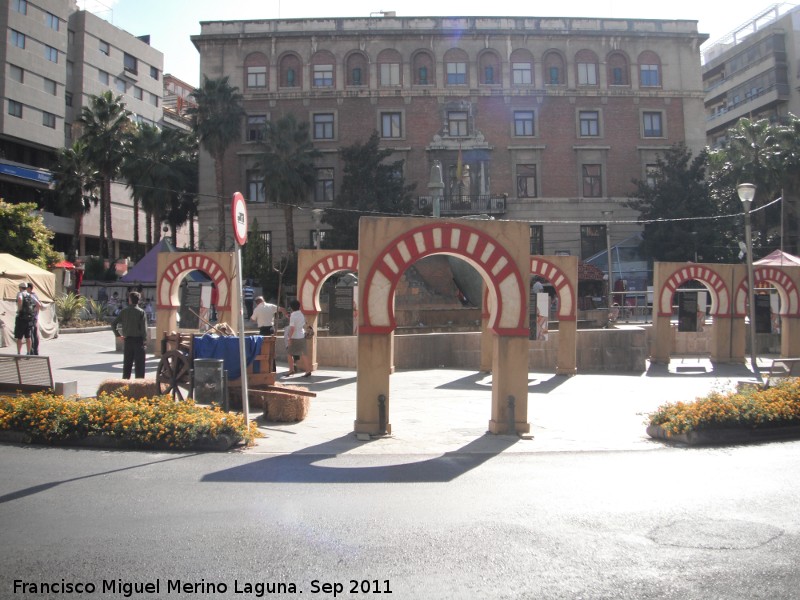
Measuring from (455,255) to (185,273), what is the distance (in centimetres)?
1171

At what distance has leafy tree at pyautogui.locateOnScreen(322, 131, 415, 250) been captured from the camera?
43.5 m

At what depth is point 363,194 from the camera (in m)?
43.7

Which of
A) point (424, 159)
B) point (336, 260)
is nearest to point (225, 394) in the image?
point (336, 260)

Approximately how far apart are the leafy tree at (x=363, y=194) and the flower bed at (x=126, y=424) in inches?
1354

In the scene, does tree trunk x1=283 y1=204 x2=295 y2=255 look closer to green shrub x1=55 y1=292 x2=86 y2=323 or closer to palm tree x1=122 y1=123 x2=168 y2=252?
palm tree x1=122 y1=123 x2=168 y2=252

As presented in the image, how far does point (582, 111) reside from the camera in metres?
48.8

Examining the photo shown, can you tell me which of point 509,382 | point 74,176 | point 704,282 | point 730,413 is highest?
point 74,176

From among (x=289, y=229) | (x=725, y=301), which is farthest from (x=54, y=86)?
(x=725, y=301)

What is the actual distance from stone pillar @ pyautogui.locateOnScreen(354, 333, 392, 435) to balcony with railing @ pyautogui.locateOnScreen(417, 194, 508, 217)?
1513 inches

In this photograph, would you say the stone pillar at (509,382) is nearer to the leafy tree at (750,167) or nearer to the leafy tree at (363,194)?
the leafy tree at (363,194)

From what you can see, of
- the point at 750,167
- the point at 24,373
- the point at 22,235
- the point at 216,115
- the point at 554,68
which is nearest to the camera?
the point at 24,373

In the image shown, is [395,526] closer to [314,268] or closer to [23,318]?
[314,268]

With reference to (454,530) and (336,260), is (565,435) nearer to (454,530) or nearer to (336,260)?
(454,530)

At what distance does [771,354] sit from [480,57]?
31354 millimetres
